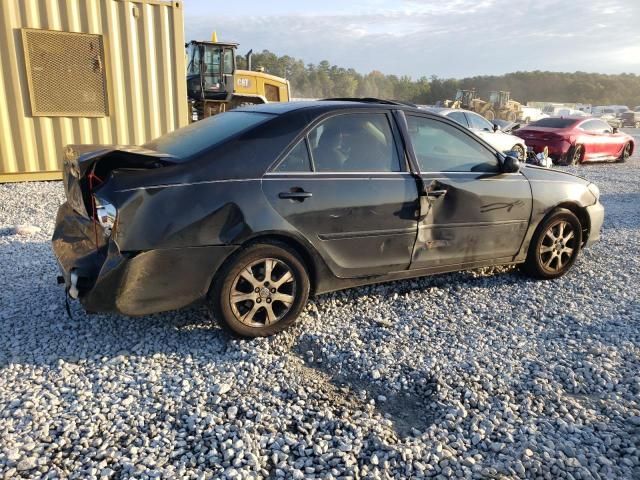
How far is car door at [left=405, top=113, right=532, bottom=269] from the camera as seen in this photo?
13.3 feet

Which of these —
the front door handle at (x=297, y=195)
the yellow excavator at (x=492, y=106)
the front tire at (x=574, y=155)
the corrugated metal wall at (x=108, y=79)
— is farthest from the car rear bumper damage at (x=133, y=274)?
the yellow excavator at (x=492, y=106)

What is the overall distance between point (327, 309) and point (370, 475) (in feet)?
6.18

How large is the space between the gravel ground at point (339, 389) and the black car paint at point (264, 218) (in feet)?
1.38

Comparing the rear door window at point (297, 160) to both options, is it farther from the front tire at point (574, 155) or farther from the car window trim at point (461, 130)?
the front tire at point (574, 155)

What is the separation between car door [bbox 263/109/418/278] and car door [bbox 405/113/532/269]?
0.55 ft

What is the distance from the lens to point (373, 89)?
296 ft

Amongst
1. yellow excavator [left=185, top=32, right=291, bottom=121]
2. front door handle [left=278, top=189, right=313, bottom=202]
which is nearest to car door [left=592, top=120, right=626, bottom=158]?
yellow excavator [left=185, top=32, right=291, bottom=121]

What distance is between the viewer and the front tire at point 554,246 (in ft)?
15.7

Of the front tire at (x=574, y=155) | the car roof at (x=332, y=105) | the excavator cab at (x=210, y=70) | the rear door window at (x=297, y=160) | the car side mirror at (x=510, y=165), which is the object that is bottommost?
the front tire at (x=574, y=155)

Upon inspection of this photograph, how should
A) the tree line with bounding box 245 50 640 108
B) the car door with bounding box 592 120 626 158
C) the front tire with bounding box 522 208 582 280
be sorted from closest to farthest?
the front tire with bounding box 522 208 582 280 → the car door with bounding box 592 120 626 158 → the tree line with bounding box 245 50 640 108

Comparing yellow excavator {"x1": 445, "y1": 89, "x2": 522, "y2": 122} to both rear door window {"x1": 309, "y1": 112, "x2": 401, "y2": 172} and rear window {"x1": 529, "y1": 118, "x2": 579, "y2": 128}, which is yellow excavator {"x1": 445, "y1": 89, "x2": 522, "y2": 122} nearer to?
rear window {"x1": 529, "y1": 118, "x2": 579, "y2": 128}

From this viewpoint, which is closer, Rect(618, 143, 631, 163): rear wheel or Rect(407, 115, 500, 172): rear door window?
Rect(407, 115, 500, 172): rear door window

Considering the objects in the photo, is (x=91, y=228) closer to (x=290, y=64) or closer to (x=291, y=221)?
(x=291, y=221)

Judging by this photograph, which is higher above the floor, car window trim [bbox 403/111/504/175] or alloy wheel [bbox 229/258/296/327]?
car window trim [bbox 403/111/504/175]
